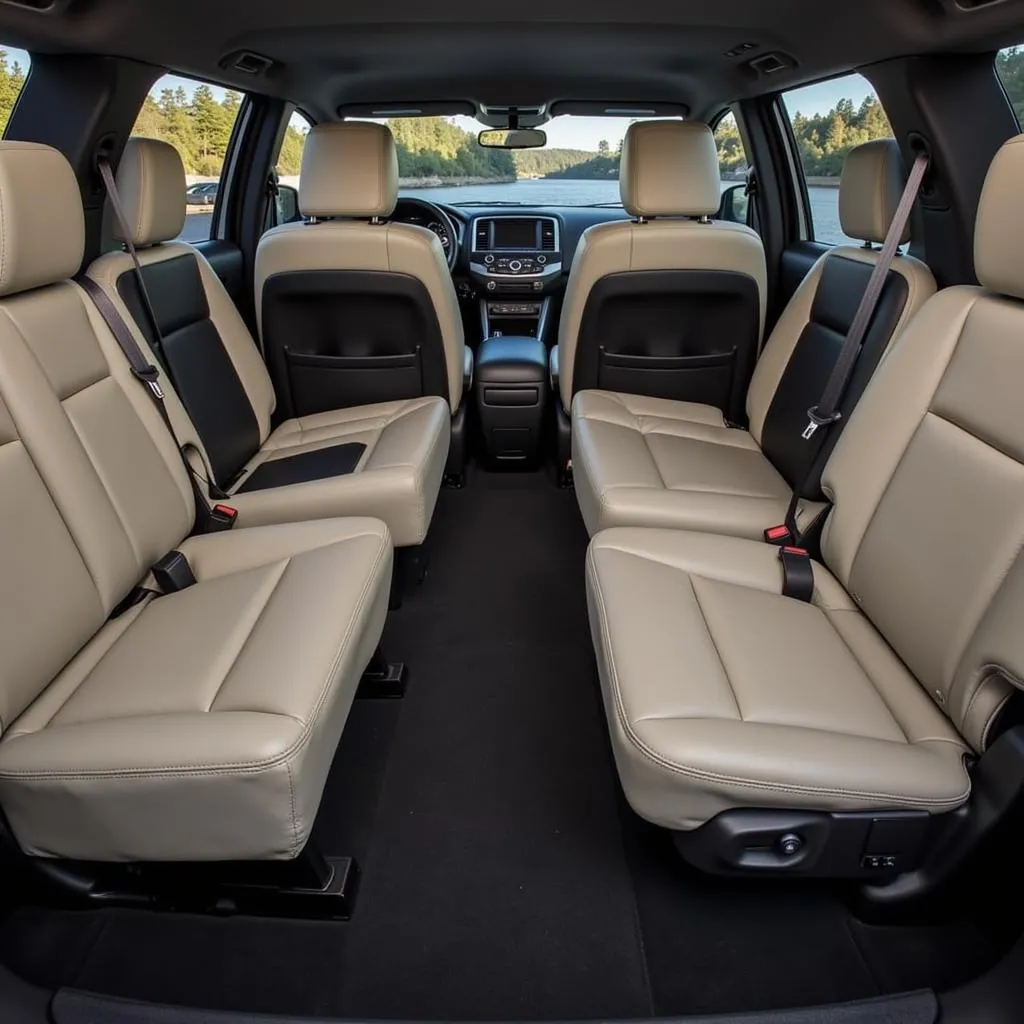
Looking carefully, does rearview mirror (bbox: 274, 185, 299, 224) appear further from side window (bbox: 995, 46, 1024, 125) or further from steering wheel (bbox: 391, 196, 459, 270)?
side window (bbox: 995, 46, 1024, 125)

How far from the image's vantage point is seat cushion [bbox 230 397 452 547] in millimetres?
2053

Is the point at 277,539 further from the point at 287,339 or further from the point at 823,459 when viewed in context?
the point at 823,459

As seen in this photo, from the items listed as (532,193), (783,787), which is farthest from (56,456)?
(532,193)

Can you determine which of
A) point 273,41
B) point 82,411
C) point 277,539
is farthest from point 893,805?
point 273,41

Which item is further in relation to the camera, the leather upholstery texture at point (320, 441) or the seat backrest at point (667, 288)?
the seat backrest at point (667, 288)

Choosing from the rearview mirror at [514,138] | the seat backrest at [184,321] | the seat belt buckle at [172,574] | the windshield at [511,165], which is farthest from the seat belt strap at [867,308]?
the rearview mirror at [514,138]

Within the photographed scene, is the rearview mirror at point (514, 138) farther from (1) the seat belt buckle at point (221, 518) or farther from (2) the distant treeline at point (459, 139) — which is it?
(1) the seat belt buckle at point (221, 518)

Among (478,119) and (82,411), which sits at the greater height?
(478,119)

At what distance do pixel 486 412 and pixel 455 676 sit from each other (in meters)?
1.37

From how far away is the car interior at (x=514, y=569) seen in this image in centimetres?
122

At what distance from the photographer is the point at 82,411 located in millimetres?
1627

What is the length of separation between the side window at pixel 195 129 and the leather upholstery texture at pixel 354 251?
0.29 m

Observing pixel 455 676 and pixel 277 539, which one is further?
pixel 455 676

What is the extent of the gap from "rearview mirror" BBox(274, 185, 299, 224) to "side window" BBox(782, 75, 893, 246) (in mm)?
2251
